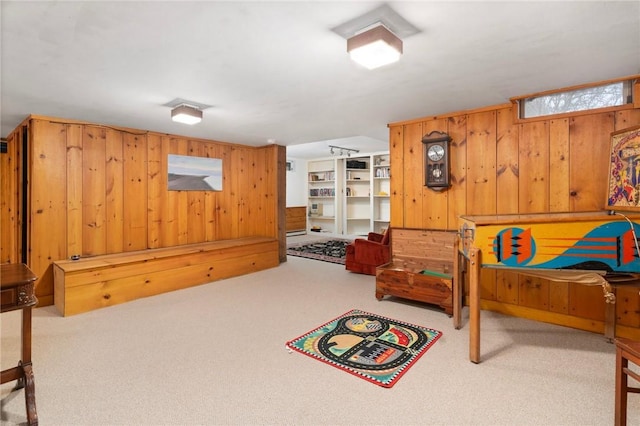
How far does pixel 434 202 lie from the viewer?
3.73 m

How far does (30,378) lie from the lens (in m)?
1.74

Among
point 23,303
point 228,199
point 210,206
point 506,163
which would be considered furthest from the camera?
point 228,199

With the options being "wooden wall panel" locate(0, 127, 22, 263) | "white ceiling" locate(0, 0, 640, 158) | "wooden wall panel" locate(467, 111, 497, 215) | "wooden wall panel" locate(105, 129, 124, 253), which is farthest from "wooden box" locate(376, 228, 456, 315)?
"wooden wall panel" locate(0, 127, 22, 263)

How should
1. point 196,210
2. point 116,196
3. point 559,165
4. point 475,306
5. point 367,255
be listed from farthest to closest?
point 196,210
point 367,255
point 116,196
point 559,165
point 475,306

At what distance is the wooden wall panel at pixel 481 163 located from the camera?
333 cm

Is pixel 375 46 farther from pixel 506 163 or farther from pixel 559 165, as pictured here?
pixel 559 165

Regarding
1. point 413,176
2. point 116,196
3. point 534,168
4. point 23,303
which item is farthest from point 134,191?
point 534,168

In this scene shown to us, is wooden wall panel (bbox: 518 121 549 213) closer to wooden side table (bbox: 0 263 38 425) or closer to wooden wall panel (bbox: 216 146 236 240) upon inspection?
wooden side table (bbox: 0 263 38 425)

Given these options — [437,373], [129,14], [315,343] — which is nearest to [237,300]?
[315,343]

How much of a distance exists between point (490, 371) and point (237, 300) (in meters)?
2.55

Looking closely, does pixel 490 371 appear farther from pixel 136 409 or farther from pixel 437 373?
pixel 136 409

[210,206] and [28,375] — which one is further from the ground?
[210,206]

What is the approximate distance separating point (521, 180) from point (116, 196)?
187 inches

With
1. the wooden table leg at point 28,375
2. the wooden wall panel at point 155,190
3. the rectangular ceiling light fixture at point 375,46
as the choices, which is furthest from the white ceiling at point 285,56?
the wooden table leg at point 28,375
